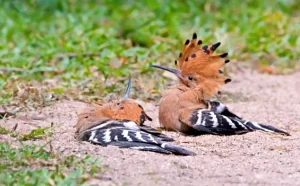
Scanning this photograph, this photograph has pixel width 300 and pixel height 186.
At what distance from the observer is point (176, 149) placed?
18.0ft

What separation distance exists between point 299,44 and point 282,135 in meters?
4.13

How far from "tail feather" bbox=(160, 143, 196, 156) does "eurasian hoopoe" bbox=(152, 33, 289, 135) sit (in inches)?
30.5

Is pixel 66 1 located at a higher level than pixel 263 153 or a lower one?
higher

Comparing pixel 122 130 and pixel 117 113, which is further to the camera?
pixel 117 113

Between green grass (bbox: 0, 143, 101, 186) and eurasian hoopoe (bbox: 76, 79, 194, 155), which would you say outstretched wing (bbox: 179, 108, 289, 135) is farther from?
green grass (bbox: 0, 143, 101, 186)

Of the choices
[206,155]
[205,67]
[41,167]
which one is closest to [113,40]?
[205,67]

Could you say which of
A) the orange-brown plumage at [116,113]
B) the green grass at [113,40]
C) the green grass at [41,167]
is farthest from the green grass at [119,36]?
the green grass at [41,167]

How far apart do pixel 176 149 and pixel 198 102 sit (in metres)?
1.25

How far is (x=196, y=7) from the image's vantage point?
454 inches

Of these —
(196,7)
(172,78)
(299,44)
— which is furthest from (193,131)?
(196,7)

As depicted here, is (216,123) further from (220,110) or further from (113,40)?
(113,40)

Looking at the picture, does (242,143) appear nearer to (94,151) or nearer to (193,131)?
(193,131)

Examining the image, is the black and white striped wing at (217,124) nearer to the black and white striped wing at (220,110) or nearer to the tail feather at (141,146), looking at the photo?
the black and white striped wing at (220,110)

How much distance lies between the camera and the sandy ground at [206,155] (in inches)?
195
